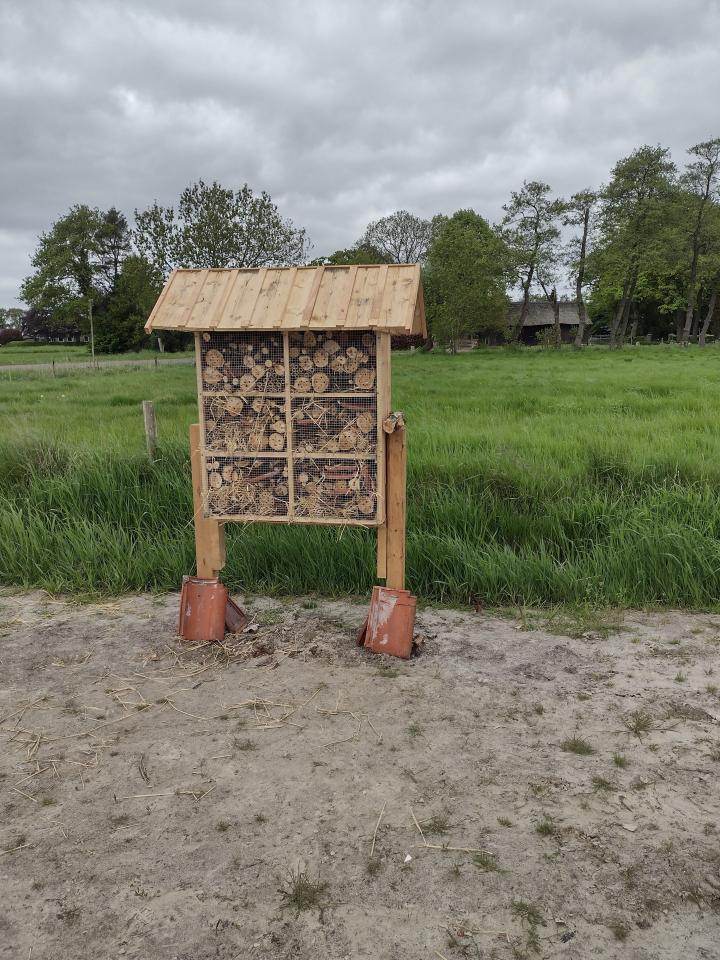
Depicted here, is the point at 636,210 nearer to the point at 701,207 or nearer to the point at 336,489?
the point at 701,207

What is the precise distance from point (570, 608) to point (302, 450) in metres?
2.42

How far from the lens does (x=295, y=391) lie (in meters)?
4.12

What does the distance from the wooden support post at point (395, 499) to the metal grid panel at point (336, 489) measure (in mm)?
172

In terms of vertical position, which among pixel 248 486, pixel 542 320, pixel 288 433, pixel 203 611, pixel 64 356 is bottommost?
pixel 203 611

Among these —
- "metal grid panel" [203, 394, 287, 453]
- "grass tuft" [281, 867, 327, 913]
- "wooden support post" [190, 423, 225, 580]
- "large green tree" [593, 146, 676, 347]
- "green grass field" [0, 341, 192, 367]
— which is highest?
"large green tree" [593, 146, 676, 347]

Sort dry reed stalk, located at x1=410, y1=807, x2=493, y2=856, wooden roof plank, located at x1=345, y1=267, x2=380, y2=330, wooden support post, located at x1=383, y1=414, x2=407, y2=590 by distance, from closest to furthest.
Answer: dry reed stalk, located at x1=410, y1=807, x2=493, y2=856 → wooden roof plank, located at x1=345, y1=267, x2=380, y2=330 → wooden support post, located at x1=383, y1=414, x2=407, y2=590

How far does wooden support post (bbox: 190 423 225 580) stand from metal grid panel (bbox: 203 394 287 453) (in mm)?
274

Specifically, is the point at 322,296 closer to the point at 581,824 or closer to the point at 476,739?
the point at 476,739

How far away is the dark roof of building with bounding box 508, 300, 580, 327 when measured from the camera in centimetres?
5859

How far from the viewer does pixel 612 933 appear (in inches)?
89.9

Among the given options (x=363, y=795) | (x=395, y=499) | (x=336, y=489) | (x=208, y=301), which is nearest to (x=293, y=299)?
(x=208, y=301)

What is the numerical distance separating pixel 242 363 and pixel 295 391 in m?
0.39

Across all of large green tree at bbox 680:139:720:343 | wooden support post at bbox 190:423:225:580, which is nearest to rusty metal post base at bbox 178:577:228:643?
wooden support post at bbox 190:423:225:580

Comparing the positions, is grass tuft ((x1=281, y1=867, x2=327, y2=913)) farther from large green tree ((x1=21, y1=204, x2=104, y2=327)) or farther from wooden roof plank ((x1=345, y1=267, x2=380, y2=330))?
large green tree ((x1=21, y1=204, x2=104, y2=327))
